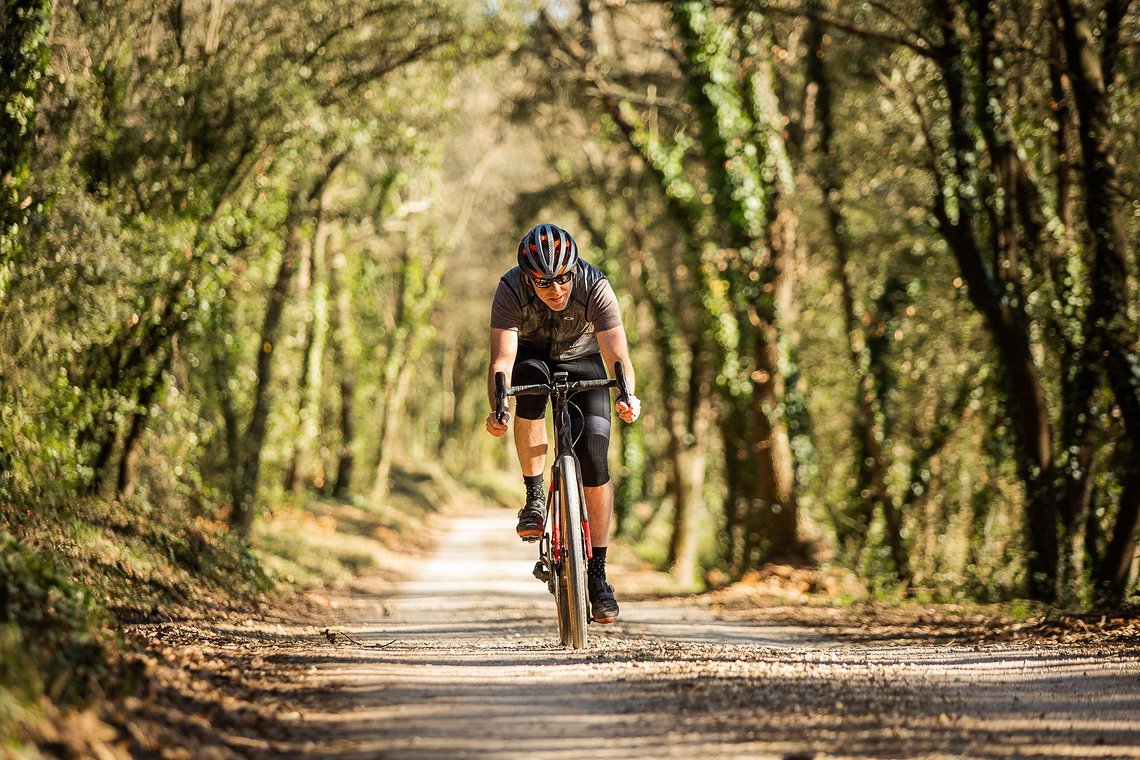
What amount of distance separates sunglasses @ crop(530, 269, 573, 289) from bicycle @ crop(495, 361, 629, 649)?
58 cm

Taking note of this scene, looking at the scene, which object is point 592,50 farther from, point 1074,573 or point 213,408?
point 1074,573

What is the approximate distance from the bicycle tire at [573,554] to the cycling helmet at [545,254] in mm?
1190

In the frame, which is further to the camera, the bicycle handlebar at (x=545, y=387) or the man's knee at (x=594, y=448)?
the man's knee at (x=594, y=448)

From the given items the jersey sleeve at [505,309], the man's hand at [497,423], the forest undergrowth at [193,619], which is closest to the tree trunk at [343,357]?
the forest undergrowth at [193,619]

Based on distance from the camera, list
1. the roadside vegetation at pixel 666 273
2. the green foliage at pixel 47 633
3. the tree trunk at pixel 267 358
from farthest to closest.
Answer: the tree trunk at pixel 267 358 < the roadside vegetation at pixel 666 273 < the green foliage at pixel 47 633

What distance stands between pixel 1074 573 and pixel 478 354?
42641 mm

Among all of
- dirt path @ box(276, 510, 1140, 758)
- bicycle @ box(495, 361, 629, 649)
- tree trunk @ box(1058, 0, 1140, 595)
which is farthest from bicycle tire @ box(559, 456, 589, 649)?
tree trunk @ box(1058, 0, 1140, 595)

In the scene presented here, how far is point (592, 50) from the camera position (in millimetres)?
18797

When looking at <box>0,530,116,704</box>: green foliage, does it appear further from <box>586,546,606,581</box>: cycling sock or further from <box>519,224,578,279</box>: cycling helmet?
<box>519,224,578,279</box>: cycling helmet

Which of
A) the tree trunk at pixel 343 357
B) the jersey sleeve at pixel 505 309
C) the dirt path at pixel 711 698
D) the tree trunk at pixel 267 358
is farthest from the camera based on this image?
the tree trunk at pixel 343 357

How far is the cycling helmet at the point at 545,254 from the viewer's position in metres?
6.81

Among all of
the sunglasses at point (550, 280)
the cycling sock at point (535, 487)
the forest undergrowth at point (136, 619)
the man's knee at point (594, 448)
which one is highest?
the sunglasses at point (550, 280)

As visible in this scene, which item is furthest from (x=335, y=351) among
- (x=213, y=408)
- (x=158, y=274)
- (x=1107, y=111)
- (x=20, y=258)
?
(x=1107, y=111)

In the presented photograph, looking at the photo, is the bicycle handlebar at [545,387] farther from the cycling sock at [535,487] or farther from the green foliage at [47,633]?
the green foliage at [47,633]
